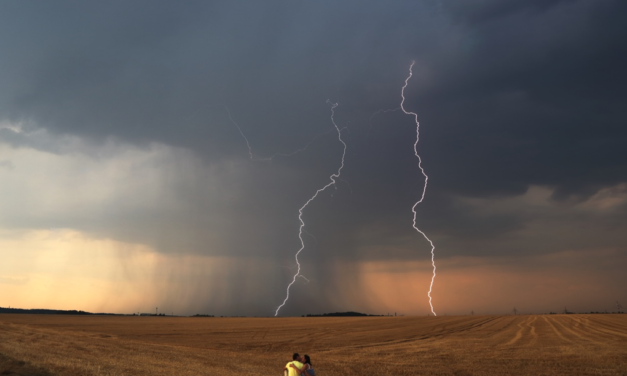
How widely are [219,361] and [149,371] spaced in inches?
229

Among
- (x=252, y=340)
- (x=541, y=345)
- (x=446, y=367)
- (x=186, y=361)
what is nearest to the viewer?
(x=446, y=367)

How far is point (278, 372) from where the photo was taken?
915 inches

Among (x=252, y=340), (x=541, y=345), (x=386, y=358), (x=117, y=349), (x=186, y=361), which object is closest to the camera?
(x=186, y=361)

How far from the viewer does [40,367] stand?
2177 cm

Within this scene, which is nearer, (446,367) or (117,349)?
(446,367)

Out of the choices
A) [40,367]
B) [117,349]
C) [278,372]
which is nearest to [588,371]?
[278,372]

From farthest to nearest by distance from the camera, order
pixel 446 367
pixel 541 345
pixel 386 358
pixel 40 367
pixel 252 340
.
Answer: pixel 252 340
pixel 541 345
pixel 386 358
pixel 446 367
pixel 40 367

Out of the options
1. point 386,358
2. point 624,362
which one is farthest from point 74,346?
point 624,362

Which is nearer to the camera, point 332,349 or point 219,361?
point 219,361

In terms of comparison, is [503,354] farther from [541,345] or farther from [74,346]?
[74,346]

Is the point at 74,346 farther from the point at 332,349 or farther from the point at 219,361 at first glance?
the point at 332,349

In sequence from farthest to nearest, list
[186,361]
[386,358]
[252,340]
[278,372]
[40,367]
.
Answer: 1. [252,340]
2. [386,358]
3. [186,361]
4. [278,372]
5. [40,367]

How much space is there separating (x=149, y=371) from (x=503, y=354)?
74.5 ft

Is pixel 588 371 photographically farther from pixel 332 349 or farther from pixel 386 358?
pixel 332 349
